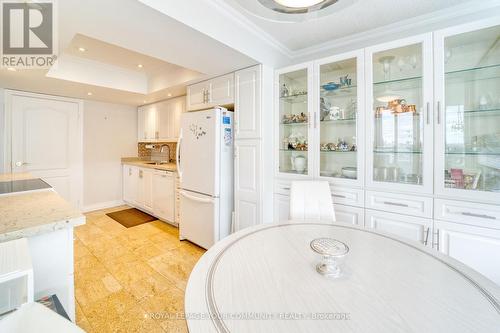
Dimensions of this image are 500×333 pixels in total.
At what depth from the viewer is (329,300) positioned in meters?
0.73

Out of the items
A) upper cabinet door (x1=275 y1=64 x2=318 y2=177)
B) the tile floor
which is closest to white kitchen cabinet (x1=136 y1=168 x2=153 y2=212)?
the tile floor

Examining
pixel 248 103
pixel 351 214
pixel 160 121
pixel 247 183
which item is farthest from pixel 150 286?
pixel 160 121

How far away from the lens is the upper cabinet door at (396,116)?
175 cm

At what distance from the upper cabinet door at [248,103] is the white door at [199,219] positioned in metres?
0.87

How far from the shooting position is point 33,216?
1069 millimetres

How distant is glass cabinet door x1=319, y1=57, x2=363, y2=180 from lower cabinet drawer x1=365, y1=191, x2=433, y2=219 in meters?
0.26

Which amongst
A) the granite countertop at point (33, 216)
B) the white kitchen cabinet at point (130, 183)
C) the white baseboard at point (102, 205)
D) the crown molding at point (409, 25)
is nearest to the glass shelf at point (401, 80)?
the crown molding at point (409, 25)

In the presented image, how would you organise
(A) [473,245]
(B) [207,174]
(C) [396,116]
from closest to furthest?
(A) [473,245], (C) [396,116], (B) [207,174]

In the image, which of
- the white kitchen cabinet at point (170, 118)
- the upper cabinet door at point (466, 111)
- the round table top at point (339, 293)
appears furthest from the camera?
the white kitchen cabinet at point (170, 118)

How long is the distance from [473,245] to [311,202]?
1119 mm

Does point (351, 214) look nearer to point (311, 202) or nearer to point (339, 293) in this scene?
point (311, 202)

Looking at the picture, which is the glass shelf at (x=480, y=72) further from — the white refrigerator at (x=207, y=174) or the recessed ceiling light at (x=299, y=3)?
the white refrigerator at (x=207, y=174)

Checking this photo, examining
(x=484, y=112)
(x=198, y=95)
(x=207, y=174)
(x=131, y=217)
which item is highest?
(x=198, y=95)

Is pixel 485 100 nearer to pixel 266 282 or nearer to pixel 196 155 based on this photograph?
pixel 266 282
